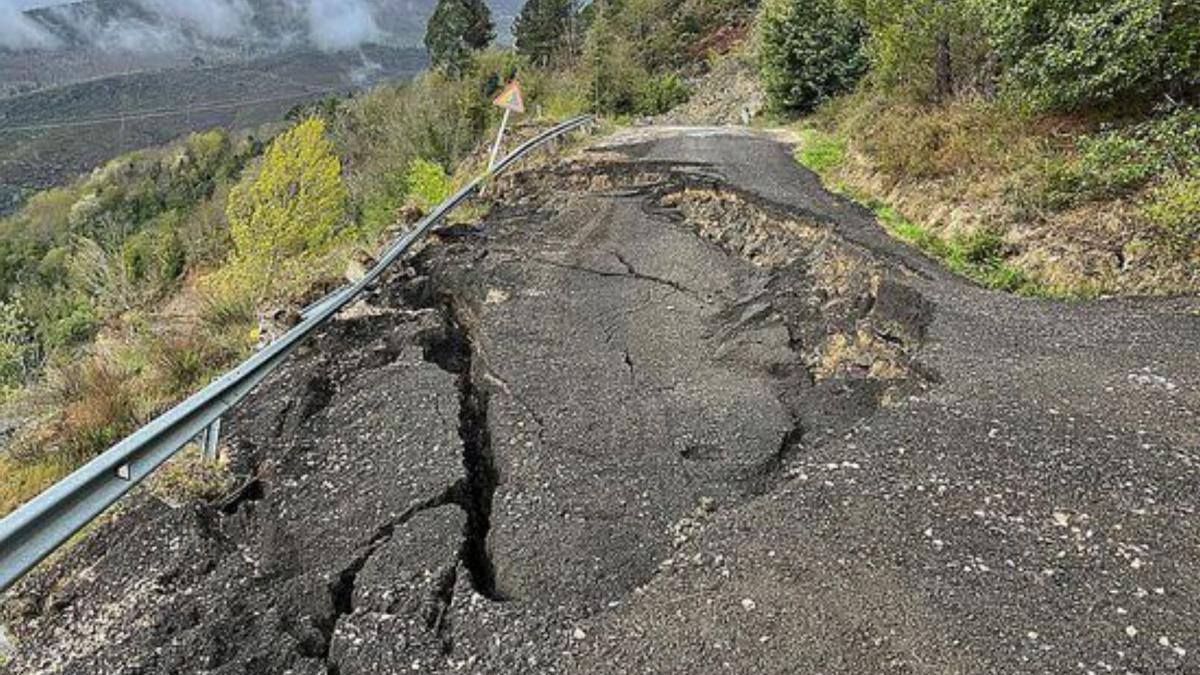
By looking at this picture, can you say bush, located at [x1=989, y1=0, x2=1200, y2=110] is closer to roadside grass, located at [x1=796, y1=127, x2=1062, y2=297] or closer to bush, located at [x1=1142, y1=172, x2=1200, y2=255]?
bush, located at [x1=1142, y1=172, x2=1200, y2=255]

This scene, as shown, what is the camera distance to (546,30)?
54.5 m

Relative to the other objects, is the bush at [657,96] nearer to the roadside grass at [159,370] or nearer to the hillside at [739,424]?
the roadside grass at [159,370]

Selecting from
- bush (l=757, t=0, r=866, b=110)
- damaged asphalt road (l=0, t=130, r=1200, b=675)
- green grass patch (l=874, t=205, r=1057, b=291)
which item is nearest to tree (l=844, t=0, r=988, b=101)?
green grass patch (l=874, t=205, r=1057, b=291)

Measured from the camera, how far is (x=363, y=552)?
3326mm

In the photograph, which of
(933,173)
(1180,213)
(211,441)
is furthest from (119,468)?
(933,173)

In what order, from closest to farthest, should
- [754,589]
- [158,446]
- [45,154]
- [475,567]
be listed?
[754,589]
[475,567]
[158,446]
[45,154]

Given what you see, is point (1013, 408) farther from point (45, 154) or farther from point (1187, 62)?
point (45, 154)

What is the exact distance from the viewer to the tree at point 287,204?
13156mm

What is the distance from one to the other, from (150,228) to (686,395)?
87.3 meters

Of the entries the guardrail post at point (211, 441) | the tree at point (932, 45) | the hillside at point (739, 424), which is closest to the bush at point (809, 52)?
the tree at point (932, 45)

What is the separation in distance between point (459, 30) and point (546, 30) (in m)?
6.15

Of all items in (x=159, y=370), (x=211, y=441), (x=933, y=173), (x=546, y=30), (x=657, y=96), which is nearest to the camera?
(x=211, y=441)

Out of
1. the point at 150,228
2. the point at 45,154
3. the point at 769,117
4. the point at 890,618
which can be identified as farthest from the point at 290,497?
the point at 45,154

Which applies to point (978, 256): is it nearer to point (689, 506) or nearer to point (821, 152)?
point (689, 506)
